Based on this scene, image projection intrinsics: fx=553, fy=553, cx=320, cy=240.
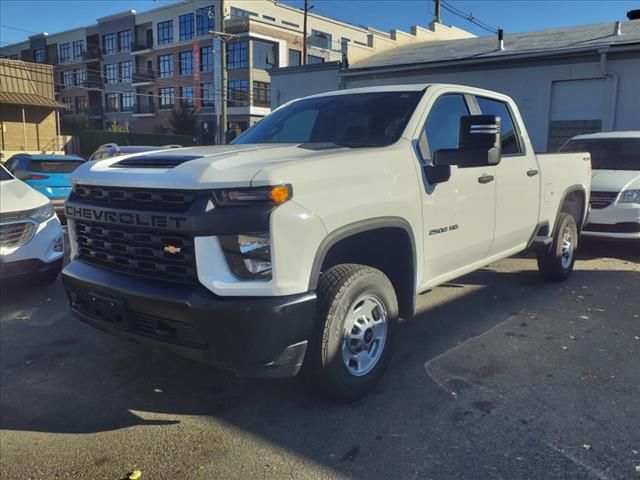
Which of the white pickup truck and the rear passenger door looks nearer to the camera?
the white pickup truck

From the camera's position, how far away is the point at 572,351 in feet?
14.4

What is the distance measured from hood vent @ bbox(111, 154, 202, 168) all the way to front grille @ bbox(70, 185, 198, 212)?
210 mm

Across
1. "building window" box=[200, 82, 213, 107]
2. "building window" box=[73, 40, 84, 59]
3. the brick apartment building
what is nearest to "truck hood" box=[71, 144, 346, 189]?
the brick apartment building

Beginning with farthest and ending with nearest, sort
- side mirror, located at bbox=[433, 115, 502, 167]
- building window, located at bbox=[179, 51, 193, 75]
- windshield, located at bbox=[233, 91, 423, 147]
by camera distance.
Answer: building window, located at bbox=[179, 51, 193, 75] → windshield, located at bbox=[233, 91, 423, 147] → side mirror, located at bbox=[433, 115, 502, 167]

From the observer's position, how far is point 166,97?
63.6m

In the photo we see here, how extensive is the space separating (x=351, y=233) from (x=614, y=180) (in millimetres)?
6372

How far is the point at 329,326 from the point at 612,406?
1.88m

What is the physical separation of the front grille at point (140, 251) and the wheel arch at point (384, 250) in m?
0.74

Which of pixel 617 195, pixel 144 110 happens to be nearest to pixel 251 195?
pixel 617 195

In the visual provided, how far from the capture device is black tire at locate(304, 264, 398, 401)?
3.16 metres

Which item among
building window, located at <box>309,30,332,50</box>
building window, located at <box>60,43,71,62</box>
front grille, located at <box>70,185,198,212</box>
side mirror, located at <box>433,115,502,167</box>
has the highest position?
building window, located at <box>60,43,71,62</box>

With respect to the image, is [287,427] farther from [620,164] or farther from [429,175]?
[620,164]

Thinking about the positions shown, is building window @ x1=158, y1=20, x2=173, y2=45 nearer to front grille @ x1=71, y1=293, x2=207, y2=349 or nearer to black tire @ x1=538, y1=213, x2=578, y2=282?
black tire @ x1=538, y1=213, x2=578, y2=282

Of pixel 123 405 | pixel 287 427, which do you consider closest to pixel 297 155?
pixel 287 427
